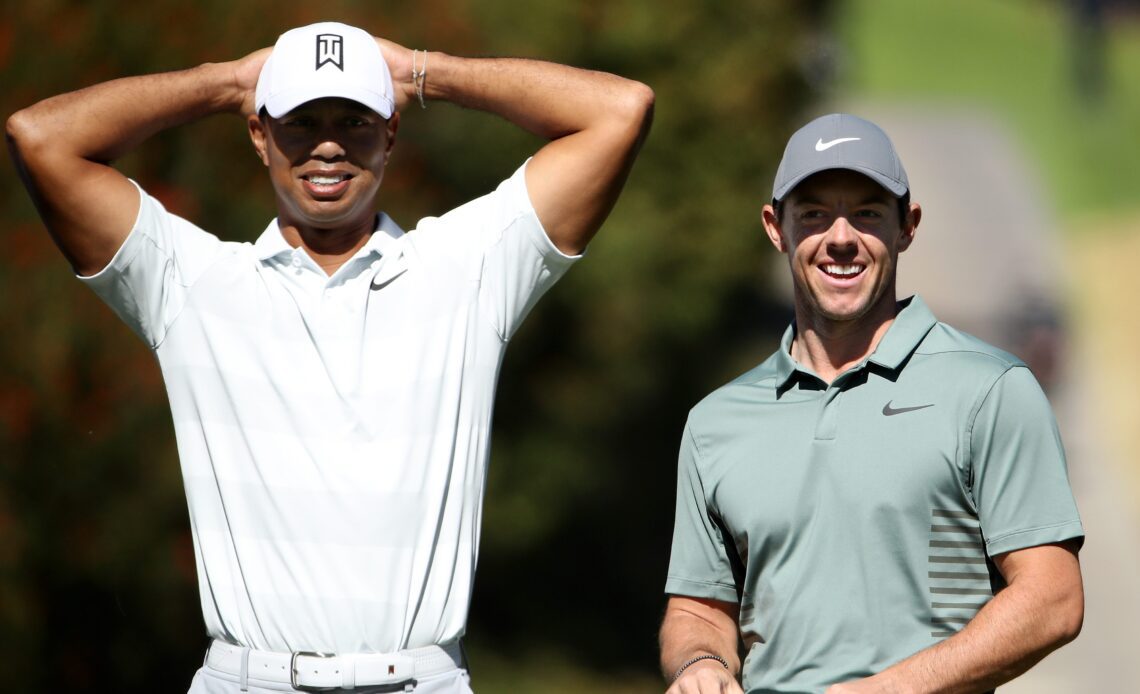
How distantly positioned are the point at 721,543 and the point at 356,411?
2.75 feet

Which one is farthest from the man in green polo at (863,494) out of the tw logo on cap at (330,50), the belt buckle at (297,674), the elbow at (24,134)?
the elbow at (24,134)

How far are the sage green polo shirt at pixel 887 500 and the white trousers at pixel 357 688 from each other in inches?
24.6

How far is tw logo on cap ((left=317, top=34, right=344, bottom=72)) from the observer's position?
3.73 m

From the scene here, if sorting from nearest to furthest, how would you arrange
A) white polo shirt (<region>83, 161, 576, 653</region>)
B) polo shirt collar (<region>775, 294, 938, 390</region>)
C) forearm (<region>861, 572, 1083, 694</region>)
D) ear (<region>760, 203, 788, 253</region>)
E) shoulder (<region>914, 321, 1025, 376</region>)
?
1. forearm (<region>861, 572, 1083, 694</region>)
2. shoulder (<region>914, 321, 1025, 376</region>)
3. polo shirt collar (<region>775, 294, 938, 390</region>)
4. white polo shirt (<region>83, 161, 576, 653</region>)
5. ear (<region>760, 203, 788, 253</region>)

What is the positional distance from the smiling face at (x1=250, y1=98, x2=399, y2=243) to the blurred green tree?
520 centimetres

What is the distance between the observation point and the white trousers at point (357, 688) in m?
3.53

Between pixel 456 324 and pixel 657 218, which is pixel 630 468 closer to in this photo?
pixel 657 218

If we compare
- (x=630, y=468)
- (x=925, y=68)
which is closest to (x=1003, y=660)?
(x=630, y=468)

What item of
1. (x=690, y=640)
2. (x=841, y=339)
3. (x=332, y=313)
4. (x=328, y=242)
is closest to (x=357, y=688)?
(x=690, y=640)

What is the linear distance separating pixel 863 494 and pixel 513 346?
31.5 feet

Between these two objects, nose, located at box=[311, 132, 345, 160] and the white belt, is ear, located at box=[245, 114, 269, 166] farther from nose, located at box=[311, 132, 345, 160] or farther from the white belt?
the white belt

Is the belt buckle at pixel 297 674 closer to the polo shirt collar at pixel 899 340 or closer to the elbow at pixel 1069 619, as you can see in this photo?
the polo shirt collar at pixel 899 340

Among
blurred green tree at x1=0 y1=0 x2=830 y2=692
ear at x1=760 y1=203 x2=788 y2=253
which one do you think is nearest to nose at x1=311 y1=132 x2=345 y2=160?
ear at x1=760 y1=203 x2=788 y2=253

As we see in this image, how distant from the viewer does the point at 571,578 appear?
1523 centimetres
